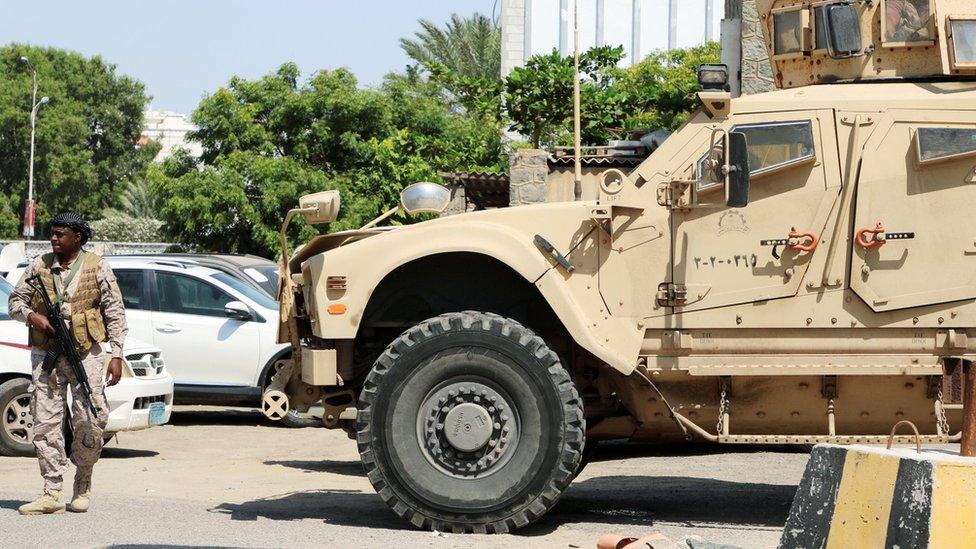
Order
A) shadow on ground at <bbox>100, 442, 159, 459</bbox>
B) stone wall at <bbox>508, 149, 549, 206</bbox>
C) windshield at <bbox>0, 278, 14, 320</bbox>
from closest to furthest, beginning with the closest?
shadow on ground at <bbox>100, 442, 159, 459</bbox> < windshield at <bbox>0, 278, 14, 320</bbox> < stone wall at <bbox>508, 149, 549, 206</bbox>

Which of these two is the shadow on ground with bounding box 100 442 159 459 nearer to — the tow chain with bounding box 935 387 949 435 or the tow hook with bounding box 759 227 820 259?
the tow hook with bounding box 759 227 820 259

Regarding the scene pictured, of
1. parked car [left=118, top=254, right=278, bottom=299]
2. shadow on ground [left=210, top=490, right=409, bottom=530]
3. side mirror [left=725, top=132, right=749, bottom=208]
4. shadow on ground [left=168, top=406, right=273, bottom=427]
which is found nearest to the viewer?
side mirror [left=725, top=132, right=749, bottom=208]

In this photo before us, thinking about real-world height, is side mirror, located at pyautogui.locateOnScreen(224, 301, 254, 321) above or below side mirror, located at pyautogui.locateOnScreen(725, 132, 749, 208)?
below

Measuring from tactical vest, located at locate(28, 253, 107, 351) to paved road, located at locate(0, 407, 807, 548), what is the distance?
1037 millimetres

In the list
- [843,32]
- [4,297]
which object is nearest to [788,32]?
[843,32]

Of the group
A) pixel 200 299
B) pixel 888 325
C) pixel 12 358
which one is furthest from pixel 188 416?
pixel 888 325

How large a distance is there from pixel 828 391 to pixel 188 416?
9.62m

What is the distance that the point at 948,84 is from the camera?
7.82m

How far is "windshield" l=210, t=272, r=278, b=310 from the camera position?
1439 cm

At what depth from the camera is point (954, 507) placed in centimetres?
510

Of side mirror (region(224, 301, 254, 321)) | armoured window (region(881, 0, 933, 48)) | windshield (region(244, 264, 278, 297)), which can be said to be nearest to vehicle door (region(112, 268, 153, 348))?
side mirror (region(224, 301, 254, 321))

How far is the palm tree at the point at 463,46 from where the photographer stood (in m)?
45.8

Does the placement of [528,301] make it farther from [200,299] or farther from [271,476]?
[200,299]

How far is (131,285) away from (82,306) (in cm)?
628
